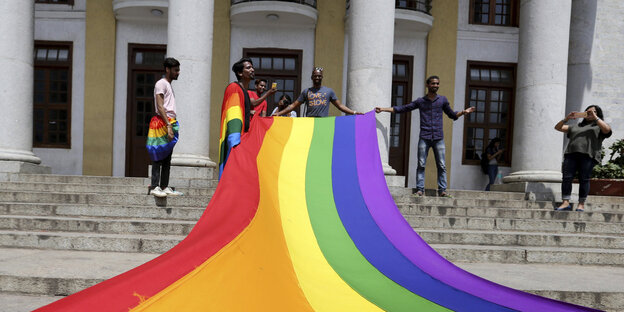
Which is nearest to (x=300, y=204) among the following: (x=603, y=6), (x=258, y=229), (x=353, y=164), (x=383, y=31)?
(x=258, y=229)

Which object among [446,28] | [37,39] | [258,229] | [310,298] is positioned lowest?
[310,298]

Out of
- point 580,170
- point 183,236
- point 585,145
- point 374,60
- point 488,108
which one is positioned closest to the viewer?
point 183,236

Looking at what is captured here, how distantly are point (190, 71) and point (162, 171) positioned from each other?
9.96ft

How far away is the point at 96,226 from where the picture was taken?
6.04 m

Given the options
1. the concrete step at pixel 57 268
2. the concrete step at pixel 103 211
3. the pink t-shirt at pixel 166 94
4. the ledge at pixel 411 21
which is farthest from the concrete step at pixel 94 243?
the ledge at pixel 411 21

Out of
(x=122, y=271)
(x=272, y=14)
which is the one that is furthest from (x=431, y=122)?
(x=272, y=14)

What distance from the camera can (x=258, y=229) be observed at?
3115 millimetres

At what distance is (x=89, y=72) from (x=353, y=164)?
1135 centimetres

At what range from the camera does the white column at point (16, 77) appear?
9.52 m

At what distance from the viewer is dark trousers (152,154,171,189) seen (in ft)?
22.2

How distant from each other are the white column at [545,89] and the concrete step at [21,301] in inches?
368

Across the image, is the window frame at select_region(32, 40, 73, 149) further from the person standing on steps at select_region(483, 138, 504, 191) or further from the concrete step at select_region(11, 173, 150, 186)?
the person standing on steps at select_region(483, 138, 504, 191)

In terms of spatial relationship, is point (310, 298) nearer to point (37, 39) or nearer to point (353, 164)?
point (353, 164)

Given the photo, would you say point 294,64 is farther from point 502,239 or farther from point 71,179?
point 502,239
